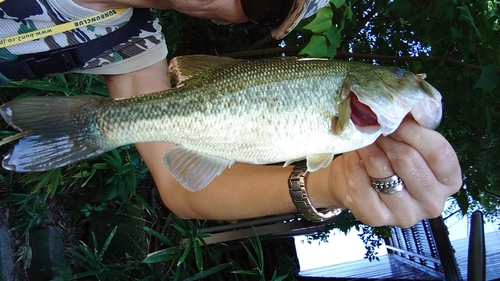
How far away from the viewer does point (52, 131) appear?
147 centimetres

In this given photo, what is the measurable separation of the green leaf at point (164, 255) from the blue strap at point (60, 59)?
4.57 ft

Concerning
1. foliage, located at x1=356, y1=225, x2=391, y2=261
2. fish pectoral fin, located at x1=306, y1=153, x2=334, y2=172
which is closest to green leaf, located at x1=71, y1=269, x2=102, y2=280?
fish pectoral fin, located at x1=306, y1=153, x2=334, y2=172

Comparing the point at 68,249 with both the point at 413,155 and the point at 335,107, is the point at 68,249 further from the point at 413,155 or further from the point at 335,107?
the point at 413,155

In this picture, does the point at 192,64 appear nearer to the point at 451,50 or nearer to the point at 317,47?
the point at 317,47

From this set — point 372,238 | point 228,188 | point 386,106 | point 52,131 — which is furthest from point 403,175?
A: point 372,238

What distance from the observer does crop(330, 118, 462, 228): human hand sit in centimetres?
115

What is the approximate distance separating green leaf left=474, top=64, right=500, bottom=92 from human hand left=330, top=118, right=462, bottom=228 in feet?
3.91

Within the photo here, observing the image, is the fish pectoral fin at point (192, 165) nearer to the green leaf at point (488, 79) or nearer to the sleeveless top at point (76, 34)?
the sleeveless top at point (76, 34)

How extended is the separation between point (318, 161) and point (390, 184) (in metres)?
0.22

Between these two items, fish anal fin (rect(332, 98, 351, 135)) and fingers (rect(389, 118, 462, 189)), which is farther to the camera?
fish anal fin (rect(332, 98, 351, 135))

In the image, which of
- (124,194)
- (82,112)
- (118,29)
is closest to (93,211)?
(124,194)

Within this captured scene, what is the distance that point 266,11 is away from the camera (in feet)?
5.21

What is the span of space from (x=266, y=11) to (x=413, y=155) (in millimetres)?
773

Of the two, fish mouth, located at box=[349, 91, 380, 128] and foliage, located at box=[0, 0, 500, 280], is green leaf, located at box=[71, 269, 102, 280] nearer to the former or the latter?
foliage, located at box=[0, 0, 500, 280]
